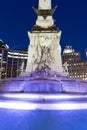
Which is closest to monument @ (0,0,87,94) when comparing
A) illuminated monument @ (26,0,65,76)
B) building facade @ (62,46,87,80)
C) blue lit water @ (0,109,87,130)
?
illuminated monument @ (26,0,65,76)

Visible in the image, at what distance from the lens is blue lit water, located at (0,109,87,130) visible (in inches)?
290

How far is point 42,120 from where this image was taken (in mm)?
7723

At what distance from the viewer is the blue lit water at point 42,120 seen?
7.36 meters

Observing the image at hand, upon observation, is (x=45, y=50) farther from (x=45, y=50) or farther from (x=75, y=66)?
(x=75, y=66)

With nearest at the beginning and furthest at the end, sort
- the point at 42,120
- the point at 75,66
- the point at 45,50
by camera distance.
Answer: the point at 42,120 < the point at 45,50 < the point at 75,66

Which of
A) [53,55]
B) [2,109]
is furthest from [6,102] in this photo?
[53,55]

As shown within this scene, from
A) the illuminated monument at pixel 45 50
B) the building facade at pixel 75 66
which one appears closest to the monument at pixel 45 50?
the illuminated monument at pixel 45 50

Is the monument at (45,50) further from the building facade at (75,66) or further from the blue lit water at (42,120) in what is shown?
the building facade at (75,66)

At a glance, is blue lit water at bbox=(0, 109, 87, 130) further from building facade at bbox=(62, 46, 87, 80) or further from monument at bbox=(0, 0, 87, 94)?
building facade at bbox=(62, 46, 87, 80)

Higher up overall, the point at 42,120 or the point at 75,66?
the point at 75,66

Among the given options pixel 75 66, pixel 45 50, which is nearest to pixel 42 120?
pixel 45 50

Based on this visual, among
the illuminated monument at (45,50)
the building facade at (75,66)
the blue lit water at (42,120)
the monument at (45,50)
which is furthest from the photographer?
the building facade at (75,66)

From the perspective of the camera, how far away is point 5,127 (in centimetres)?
742

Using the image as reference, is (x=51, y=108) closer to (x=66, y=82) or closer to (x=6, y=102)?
(x=6, y=102)
